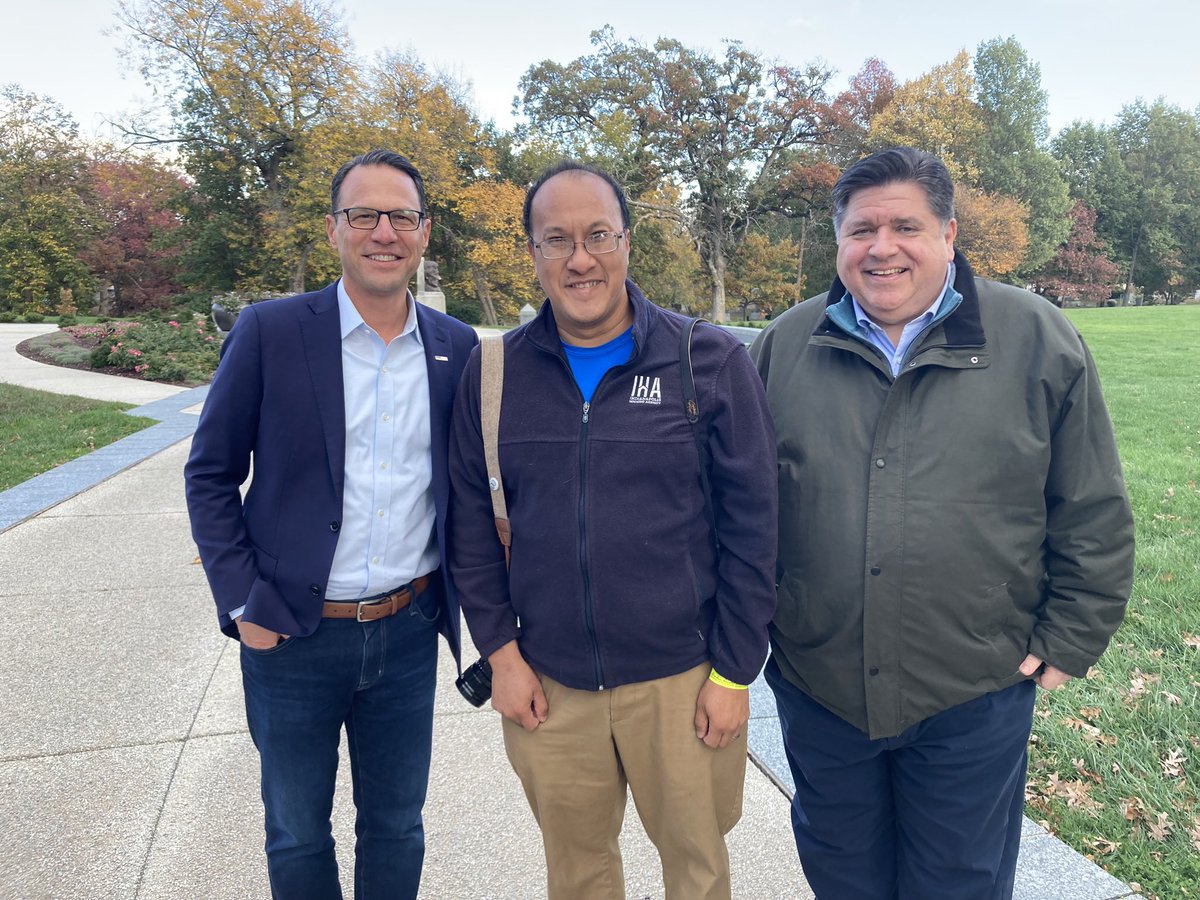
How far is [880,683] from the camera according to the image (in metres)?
1.84

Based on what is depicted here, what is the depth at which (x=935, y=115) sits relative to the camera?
37531 mm

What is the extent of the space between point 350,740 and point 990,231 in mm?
38178

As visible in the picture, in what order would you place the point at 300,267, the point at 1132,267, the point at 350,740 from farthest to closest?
the point at 1132,267 < the point at 300,267 < the point at 350,740

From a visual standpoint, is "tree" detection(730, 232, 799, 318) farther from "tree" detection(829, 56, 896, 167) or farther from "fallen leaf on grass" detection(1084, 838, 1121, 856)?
"fallen leaf on grass" detection(1084, 838, 1121, 856)

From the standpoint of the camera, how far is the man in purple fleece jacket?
1.77m

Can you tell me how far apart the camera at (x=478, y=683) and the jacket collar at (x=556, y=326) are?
84 centimetres

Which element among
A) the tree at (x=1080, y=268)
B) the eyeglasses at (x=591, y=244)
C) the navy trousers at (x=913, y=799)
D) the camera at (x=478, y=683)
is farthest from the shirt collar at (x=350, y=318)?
the tree at (x=1080, y=268)

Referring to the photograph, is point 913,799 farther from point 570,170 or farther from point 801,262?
point 801,262

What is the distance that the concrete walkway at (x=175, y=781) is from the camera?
96.3 inches

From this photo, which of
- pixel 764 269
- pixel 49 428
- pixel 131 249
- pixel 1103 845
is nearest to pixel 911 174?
pixel 1103 845

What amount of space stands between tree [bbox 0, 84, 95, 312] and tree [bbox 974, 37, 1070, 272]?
4479 centimetres

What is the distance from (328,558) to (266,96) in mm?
25527

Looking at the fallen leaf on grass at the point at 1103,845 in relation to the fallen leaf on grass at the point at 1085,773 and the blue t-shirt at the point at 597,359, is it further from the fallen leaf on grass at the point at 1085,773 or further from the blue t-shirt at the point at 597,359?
the blue t-shirt at the point at 597,359

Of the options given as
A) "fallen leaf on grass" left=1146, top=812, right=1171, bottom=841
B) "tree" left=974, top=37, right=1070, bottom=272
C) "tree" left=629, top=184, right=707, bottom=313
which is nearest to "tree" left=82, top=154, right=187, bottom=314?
"tree" left=629, top=184, right=707, bottom=313
